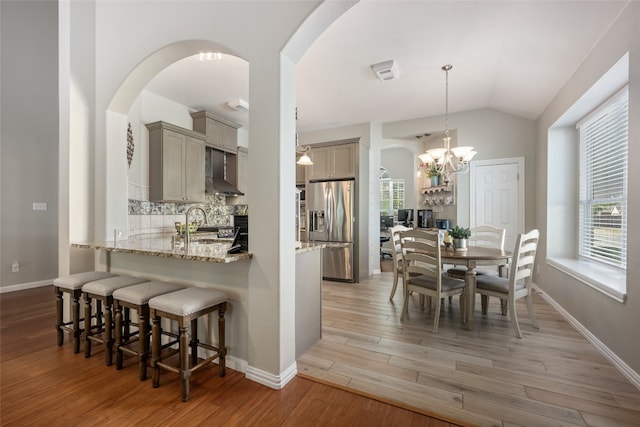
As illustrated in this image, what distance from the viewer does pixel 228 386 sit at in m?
1.91

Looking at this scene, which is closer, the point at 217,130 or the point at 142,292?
the point at 142,292

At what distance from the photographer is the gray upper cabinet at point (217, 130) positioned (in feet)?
15.5

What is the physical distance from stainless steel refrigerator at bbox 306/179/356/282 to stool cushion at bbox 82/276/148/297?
10.3 feet

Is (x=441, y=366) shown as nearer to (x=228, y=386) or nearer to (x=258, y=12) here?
(x=228, y=386)

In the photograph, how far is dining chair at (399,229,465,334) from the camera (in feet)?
9.08

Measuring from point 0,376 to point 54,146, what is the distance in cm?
393

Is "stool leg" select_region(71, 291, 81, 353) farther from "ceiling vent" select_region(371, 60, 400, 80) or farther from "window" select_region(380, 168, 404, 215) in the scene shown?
"window" select_region(380, 168, 404, 215)

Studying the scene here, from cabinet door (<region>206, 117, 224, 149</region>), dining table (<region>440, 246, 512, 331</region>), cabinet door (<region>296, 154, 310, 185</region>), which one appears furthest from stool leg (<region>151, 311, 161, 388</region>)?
cabinet door (<region>296, 154, 310, 185</region>)

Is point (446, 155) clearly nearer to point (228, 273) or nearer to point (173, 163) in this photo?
point (228, 273)

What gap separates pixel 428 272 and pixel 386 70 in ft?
7.58

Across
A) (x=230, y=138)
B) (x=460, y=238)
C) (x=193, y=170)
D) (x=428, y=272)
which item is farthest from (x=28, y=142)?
(x=460, y=238)

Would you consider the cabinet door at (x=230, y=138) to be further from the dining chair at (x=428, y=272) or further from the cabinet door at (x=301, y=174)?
the dining chair at (x=428, y=272)

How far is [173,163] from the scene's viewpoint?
4145 millimetres

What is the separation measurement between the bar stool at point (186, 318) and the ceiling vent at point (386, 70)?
2.89m
